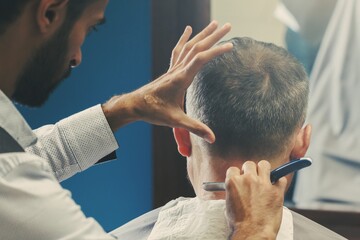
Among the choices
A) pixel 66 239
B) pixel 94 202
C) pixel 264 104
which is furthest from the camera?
pixel 94 202

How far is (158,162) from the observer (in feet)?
7.79

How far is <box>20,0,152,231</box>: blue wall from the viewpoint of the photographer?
244 cm

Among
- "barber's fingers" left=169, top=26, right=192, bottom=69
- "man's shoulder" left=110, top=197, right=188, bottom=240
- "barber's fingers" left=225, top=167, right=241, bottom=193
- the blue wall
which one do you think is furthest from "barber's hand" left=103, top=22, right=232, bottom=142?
the blue wall

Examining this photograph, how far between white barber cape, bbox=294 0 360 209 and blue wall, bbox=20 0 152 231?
0.65m

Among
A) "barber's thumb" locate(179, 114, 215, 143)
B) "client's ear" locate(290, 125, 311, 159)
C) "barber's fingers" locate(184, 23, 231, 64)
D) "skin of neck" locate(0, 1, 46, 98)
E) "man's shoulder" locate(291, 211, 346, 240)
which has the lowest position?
"man's shoulder" locate(291, 211, 346, 240)

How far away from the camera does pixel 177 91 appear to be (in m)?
1.42

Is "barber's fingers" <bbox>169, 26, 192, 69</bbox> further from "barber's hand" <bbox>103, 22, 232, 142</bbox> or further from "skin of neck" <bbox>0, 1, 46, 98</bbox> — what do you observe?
"skin of neck" <bbox>0, 1, 46, 98</bbox>

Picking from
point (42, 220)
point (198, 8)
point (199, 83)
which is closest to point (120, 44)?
point (198, 8)

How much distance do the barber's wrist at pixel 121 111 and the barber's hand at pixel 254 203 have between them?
37 cm

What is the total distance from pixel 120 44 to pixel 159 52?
21 cm

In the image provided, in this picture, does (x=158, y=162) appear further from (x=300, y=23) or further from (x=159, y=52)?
(x=300, y=23)

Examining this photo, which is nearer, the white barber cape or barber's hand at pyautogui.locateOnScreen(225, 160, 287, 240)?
barber's hand at pyautogui.locateOnScreen(225, 160, 287, 240)

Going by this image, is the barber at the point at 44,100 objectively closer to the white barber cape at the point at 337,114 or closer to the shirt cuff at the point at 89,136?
the shirt cuff at the point at 89,136

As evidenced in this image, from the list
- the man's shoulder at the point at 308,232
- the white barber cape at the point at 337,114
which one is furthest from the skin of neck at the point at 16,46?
the white barber cape at the point at 337,114
